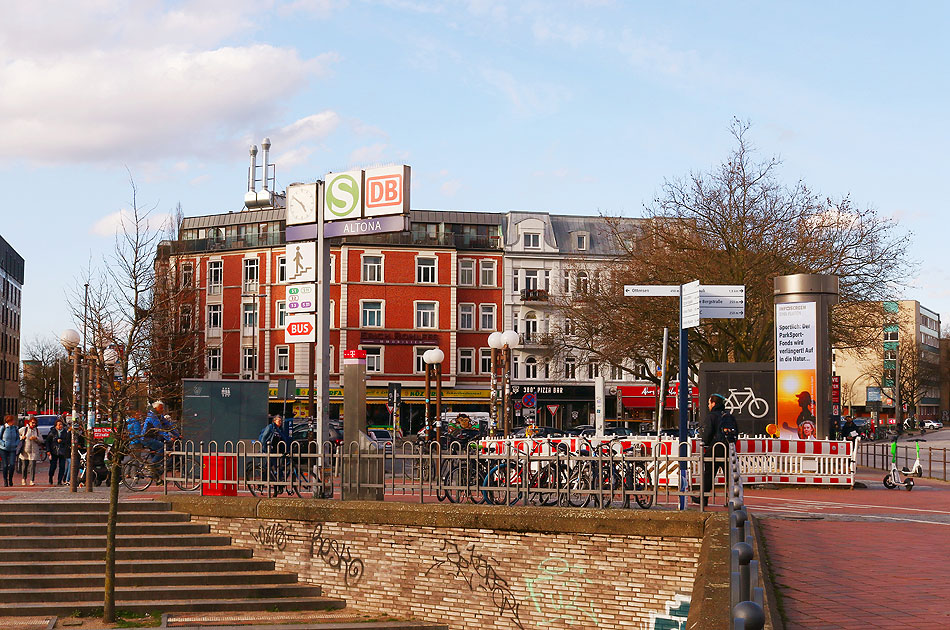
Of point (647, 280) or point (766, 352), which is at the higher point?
point (647, 280)

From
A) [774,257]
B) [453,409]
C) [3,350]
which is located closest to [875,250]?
[774,257]

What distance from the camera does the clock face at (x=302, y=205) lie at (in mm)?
18219

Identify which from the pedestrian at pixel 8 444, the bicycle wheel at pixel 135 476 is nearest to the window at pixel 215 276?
the pedestrian at pixel 8 444

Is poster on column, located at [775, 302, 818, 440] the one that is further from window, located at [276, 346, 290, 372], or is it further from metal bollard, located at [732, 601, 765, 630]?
window, located at [276, 346, 290, 372]

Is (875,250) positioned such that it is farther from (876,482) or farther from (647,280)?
(876,482)

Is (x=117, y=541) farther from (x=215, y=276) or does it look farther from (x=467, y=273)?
(x=215, y=276)

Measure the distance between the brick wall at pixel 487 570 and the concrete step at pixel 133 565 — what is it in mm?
251

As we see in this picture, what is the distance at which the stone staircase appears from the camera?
15328 mm

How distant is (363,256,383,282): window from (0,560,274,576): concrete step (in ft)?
154

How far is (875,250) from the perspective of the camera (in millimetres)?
35844

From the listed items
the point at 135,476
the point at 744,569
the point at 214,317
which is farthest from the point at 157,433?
the point at 214,317

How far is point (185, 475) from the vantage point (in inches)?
704

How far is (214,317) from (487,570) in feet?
180

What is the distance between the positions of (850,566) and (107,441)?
52.5 ft
